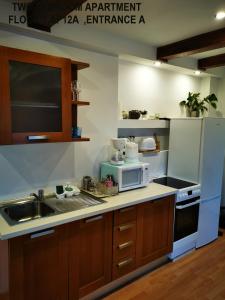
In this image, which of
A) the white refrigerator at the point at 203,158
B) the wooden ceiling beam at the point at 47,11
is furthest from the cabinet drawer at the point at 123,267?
the wooden ceiling beam at the point at 47,11

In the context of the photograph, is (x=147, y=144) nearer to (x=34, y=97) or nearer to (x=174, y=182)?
(x=174, y=182)

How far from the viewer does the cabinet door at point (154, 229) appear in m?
2.39

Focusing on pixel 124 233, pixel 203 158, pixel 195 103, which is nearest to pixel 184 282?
pixel 124 233

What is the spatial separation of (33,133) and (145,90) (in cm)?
181

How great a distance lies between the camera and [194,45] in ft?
8.34

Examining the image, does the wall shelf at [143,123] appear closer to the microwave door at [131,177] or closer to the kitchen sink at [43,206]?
the microwave door at [131,177]

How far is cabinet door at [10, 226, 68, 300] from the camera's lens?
1622 millimetres

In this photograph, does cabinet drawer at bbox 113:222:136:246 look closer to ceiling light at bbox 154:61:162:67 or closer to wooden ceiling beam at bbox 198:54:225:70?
ceiling light at bbox 154:61:162:67

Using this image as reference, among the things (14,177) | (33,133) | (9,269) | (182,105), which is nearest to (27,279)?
(9,269)

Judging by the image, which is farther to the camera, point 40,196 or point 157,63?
point 157,63

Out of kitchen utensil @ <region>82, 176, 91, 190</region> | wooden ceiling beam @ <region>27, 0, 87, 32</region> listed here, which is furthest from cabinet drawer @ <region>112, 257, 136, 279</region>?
wooden ceiling beam @ <region>27, 0, 87, 32</region>

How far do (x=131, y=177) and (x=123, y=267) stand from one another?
0.90 meters

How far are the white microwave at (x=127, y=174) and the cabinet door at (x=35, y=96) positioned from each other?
67 cm

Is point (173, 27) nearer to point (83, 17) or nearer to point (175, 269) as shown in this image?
point (83, 17)
